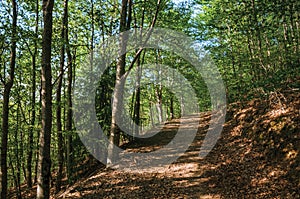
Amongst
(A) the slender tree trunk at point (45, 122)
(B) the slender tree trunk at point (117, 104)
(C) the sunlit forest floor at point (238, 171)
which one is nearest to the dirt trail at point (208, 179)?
(C) the sunlit forest floor at point (238, 171)

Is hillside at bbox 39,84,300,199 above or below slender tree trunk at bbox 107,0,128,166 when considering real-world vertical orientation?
below

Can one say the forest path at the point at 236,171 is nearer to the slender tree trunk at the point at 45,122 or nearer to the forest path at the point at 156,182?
the forest path at the point at 156,182

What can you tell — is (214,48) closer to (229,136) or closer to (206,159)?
(229,136)

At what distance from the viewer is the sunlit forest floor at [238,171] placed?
613 centimetres

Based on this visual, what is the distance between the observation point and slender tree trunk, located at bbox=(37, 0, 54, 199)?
5.59m

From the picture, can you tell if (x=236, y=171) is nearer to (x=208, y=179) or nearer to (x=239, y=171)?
(x=239, y=171)

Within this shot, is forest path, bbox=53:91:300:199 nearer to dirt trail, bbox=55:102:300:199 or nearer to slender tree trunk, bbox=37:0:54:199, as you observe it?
dirt trail, bbox=55:102:300:199

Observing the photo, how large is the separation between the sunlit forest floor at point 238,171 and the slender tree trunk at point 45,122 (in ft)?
7.44

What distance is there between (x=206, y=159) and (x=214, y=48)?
6553 mm

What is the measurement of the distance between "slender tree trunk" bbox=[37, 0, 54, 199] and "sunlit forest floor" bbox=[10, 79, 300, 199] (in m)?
2.27

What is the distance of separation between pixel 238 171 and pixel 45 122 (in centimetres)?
582

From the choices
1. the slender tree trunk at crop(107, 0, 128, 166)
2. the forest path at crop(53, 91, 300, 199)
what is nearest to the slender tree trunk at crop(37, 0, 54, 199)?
the forest path at crop(53, 91, 300, 199)

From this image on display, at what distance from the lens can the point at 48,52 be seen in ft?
19.5

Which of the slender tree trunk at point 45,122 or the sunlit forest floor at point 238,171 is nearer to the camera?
the slender tree trunk at point 45,122
